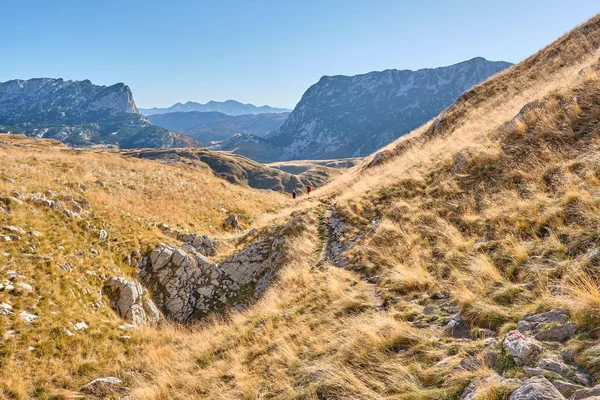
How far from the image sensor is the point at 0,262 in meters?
11.1

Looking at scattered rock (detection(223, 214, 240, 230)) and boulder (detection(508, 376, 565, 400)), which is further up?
boulder (detection(508, 376, 565, 400))

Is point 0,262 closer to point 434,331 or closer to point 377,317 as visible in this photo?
point 377,317

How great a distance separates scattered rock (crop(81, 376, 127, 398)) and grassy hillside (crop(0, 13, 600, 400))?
5.0 inches

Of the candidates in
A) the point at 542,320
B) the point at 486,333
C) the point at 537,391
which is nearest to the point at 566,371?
the point at 537,391

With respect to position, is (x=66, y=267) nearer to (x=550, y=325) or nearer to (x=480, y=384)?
(x=480, y=384)

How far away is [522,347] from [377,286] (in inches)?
183

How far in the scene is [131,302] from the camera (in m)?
13.2

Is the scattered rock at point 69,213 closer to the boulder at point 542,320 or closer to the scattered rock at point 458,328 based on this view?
the scattered rock at point 458,328

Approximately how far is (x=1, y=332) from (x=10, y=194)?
8495mm

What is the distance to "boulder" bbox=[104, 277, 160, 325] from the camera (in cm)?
1282

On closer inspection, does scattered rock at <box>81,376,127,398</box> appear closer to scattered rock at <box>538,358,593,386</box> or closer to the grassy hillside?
the grassy hillside

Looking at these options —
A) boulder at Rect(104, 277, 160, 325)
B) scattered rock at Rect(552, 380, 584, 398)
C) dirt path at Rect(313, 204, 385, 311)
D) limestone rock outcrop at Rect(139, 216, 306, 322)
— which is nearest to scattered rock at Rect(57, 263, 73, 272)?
boulder at Rect(104, 277, 160, 325)

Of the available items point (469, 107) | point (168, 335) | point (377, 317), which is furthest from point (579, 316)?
point (469, 107)

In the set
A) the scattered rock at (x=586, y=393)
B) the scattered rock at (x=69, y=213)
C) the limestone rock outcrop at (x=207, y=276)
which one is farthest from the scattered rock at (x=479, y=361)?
the scattered rock at (x=69, y=213)
